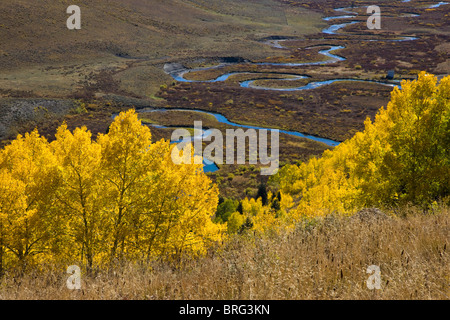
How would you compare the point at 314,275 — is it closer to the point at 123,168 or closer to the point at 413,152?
the point at 123,168

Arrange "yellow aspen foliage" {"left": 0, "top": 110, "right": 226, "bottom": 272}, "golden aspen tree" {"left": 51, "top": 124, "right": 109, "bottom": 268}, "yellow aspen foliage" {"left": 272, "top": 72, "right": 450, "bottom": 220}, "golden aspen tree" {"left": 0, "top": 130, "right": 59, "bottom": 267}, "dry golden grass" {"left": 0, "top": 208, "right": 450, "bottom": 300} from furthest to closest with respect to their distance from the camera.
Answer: "yellow aspen foliage" {"left": 272, "top": 72, "right": 450, "bottom": 220} → "golden aspen tree" {"left": 0, "top": 130, "right": 59, "bottom": 267} → "yellow aspen foliage" {"left": 0, "top": 110, "right": 226, "bottom": 272} → "golden aspen tree" {"left": 51, "top": 124, "right": 109, "bottom": 268} → "dry golden grass" {"left": 0, "top": 208, "right": 450, "bottom": 300}

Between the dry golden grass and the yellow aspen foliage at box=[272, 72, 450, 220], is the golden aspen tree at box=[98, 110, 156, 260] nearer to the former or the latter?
the dry golden grass

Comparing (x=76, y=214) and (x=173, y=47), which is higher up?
(x=173, y=47)

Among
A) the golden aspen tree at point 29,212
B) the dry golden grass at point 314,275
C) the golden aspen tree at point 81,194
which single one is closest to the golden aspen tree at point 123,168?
the golden aspen tree at point 81,194

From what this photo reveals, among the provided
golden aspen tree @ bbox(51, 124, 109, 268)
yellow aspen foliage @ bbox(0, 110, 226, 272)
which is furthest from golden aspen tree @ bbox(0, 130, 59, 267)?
golden aspen tree @ bbox(51, 124, 109, 268)

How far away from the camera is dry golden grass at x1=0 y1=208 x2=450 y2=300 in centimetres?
511

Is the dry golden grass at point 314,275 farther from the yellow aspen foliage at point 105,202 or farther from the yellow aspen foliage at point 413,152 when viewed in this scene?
the yellow aspen foliage at point 413,152

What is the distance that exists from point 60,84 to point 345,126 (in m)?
80.5

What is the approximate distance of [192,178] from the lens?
13.4 meters

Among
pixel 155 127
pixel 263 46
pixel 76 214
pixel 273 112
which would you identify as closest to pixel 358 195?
pixel 76 214

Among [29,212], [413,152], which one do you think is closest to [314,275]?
[29,212]

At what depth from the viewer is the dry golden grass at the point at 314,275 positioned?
16.8ft

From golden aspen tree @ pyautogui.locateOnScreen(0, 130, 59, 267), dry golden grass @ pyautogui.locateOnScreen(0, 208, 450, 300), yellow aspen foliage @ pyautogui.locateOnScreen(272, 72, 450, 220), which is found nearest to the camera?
dry golden grass @ pyautogui.locateOnScreen(0, 208, 450, 300)
